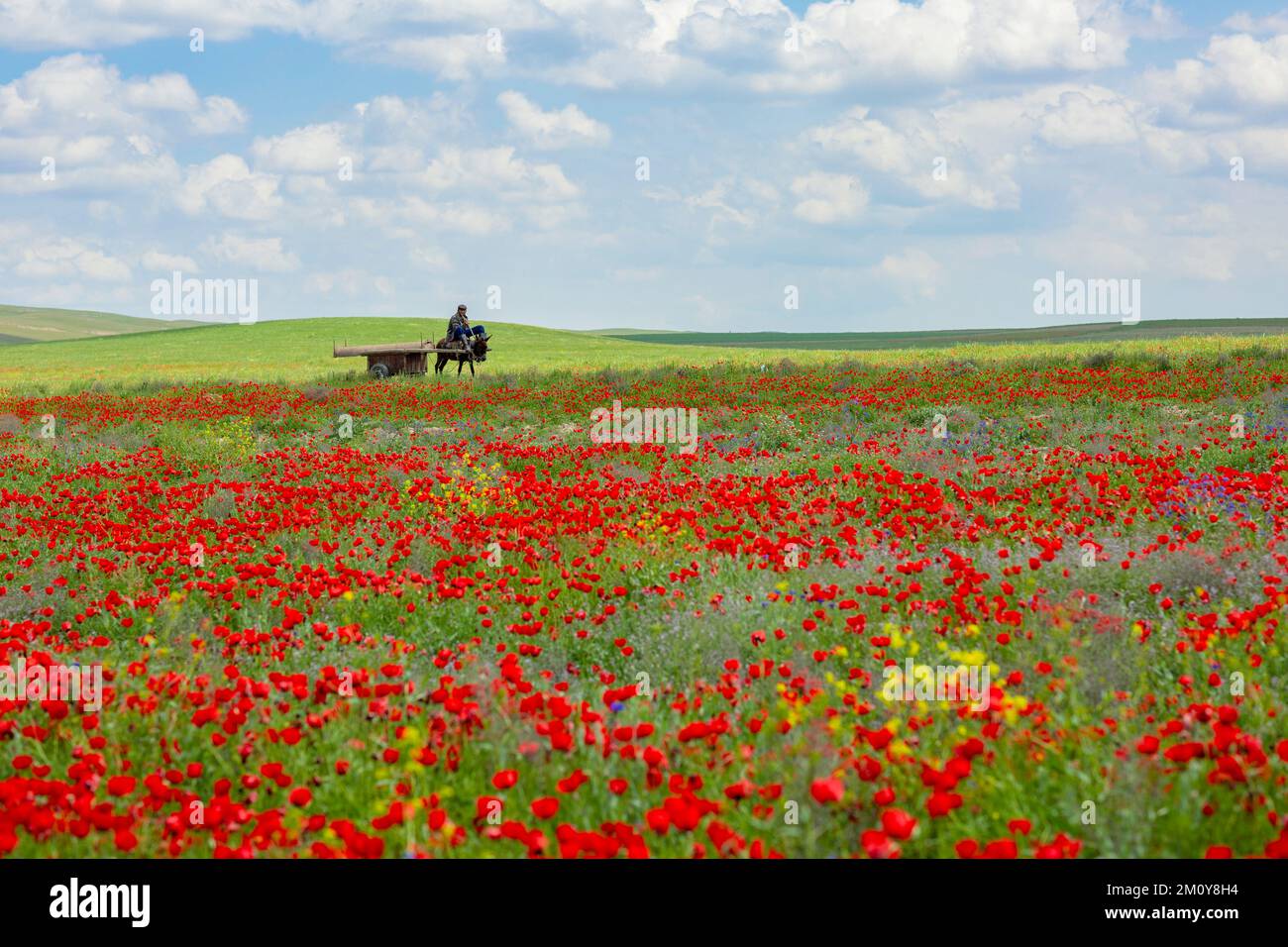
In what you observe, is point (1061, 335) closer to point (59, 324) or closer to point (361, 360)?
point (361, 360)

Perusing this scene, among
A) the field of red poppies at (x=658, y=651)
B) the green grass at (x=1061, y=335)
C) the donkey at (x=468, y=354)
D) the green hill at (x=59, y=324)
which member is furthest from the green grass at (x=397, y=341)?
the green hill at (x=59, y=324)

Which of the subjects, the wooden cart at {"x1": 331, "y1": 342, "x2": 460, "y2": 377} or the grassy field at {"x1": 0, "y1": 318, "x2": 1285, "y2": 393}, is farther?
the grassy field at {"x1": 0, "y1": 318, "x2": 1285, "y2": 393}

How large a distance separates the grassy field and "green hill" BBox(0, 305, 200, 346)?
219 ft

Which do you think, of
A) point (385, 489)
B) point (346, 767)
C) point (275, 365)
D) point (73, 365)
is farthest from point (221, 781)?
point (73, 365)

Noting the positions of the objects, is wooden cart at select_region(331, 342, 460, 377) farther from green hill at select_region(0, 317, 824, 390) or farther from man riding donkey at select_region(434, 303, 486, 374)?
green hill at select_region(0, 317, 824, 390)

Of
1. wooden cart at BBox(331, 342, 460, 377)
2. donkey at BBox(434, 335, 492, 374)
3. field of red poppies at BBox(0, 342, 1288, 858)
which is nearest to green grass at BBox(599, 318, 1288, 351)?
donkey at BBox(434, 335, 492, 374)

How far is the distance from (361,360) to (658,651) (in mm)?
48593

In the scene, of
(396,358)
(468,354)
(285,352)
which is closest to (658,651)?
(468,354)

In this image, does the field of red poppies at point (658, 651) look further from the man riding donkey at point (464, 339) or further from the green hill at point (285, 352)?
the green hill at point (285, 352)

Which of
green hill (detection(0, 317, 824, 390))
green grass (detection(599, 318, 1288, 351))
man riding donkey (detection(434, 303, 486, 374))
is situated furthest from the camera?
green grass (detection(599, 318, 1288, 351))

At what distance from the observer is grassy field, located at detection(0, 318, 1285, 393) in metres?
29.7

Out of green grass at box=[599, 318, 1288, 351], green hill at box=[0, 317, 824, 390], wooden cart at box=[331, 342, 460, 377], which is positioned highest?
green grass at box=[599, 318, 1288, 351]
